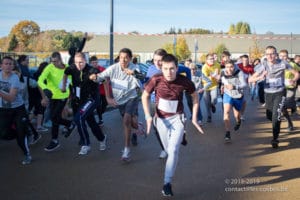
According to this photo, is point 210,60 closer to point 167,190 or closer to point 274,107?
point 274,107

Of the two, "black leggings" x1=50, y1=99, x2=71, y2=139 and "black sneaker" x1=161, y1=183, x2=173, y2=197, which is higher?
"black leggings" x1=50, y1=99, x2=71, y2=139

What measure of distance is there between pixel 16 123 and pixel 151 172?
7.47 ft

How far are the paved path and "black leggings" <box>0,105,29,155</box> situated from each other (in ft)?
1.14

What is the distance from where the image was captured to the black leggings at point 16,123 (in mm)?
6523

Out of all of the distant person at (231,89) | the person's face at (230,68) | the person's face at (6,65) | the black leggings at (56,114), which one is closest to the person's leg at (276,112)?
the distant person at (231,89)

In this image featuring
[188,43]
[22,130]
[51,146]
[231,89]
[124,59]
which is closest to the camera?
[22,130]

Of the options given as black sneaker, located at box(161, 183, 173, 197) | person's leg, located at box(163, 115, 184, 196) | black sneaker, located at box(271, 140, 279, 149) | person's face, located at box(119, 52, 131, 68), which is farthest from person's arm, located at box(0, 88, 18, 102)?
black sneaker, located at box(271, 140, 279, 149)

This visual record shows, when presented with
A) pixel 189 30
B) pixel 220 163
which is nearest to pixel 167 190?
pixel 220 163

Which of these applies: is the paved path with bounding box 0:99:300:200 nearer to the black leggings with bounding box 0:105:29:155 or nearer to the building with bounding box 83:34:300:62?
the black leggings with bounding box 0:105:29:155

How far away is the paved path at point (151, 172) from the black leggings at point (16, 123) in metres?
0.35

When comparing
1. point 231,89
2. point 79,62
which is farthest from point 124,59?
point 231,89

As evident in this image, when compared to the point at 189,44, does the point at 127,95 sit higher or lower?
lower

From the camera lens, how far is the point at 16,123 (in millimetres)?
6551

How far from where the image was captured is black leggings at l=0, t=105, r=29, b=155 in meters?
6.52
